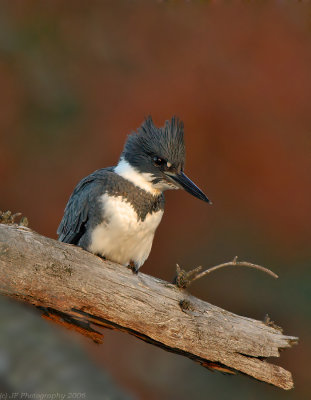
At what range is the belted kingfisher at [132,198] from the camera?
7.32ft

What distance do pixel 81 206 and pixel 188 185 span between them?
47 centimetres

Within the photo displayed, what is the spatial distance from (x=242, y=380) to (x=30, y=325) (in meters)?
4.32

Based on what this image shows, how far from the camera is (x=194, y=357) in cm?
211

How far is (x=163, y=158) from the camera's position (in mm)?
2311

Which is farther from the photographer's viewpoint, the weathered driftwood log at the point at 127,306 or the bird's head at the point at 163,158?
the bird's head at the point at 163,158

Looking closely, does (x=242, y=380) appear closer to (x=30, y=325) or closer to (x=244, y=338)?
(x=244, y=338)

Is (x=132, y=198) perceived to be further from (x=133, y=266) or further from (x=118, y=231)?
(x=133, y=266)

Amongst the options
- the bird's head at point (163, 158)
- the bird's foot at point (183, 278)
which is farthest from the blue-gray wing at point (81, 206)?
the bird's foot at point (183, 278)

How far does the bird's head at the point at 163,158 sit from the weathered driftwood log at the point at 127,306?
0.42 metres

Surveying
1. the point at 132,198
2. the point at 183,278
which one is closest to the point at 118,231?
the point at 132,198

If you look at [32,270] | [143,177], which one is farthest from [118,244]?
[32,270]

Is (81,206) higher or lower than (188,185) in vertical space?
lower

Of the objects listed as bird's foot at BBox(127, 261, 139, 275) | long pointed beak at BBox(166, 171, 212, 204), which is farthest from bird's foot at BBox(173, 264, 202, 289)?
long pointed beak at BBox(166, 171, 212, 204)

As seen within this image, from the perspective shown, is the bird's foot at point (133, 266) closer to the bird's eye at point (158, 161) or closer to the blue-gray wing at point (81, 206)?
the blue-gray wing at point (81, 206)
